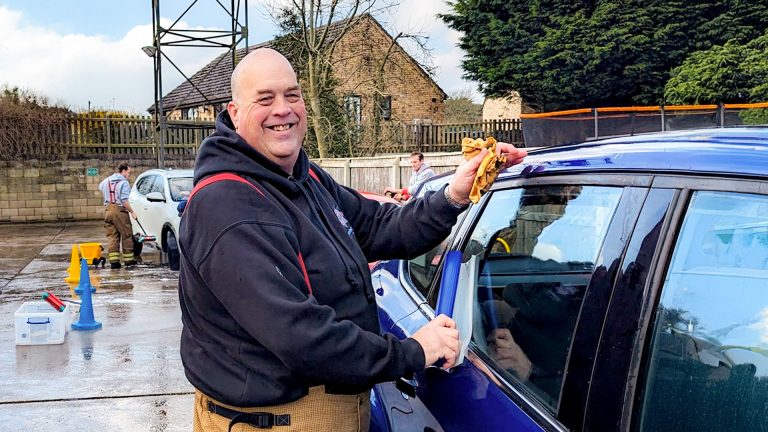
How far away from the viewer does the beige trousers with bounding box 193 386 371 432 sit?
1.90 meters

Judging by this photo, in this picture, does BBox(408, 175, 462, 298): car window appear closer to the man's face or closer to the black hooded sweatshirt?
the black hooded sweatshirt

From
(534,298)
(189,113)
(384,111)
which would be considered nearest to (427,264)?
(534,298)

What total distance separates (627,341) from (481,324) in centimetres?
79

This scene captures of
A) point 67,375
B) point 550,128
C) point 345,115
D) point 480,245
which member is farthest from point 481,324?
point 345,115

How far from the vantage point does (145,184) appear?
1348 cm

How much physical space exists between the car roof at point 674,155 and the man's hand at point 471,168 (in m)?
0.14

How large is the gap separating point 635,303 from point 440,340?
23.9 inches

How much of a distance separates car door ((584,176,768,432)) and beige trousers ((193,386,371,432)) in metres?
0.78

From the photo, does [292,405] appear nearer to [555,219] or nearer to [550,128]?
[555,219]

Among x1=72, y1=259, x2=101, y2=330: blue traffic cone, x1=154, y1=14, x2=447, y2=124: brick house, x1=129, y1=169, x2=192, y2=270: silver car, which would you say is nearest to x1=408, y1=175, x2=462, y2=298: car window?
x1=72, y1=259, x2=101, y2=330: blue traffic cone

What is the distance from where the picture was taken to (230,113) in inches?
84.4

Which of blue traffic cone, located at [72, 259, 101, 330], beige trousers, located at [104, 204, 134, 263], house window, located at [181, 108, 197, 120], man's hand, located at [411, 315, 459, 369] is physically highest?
house window, located at [181, 108, 197, 120]

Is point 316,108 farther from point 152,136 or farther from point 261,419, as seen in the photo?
point 261,419

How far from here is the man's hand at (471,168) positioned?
2.15 meters
